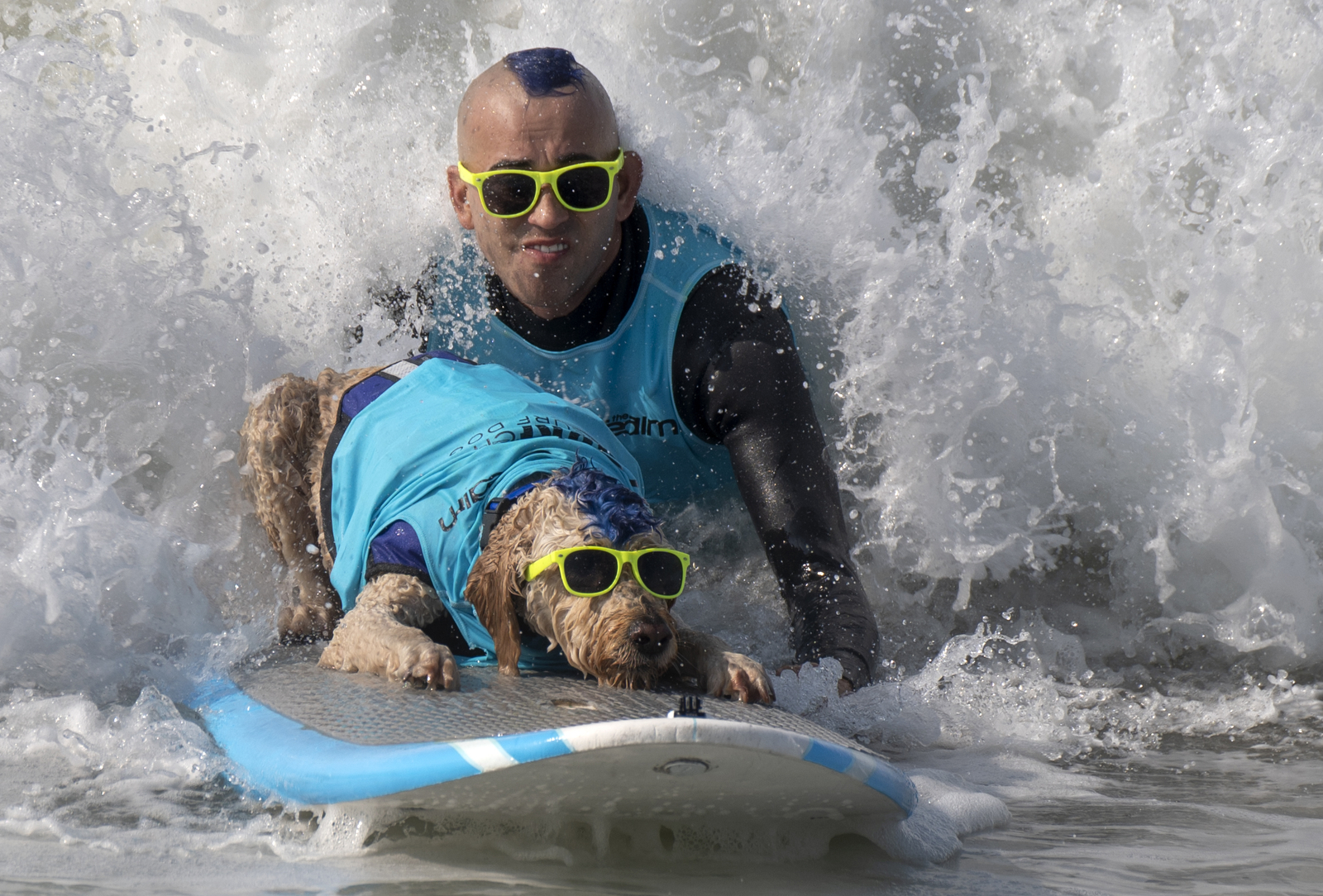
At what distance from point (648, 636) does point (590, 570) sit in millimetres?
202

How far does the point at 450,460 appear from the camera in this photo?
3578 mm

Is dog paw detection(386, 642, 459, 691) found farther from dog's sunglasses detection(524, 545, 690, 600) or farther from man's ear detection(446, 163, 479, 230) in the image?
man's ear detection(446, 163, 479, 230)

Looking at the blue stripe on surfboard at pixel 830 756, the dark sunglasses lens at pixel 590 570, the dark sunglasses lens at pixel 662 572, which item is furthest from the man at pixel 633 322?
the blue stripe on surfboard at pixel 830 756

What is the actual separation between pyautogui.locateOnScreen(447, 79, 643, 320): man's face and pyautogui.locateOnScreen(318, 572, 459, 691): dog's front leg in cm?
120

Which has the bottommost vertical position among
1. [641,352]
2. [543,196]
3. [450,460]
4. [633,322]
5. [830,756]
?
[830,756]

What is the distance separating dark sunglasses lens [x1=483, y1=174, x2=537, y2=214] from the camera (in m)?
4.03

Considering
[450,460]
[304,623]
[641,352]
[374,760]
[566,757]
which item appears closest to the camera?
[566,757]

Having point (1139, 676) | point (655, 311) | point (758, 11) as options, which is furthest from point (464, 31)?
point (1139, 676)

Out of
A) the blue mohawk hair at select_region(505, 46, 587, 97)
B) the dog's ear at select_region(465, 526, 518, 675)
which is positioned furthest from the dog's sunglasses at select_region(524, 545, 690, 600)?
the blue mohawk hair at select_region(505, 46, 587, 97)

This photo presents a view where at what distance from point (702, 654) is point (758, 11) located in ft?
15.6

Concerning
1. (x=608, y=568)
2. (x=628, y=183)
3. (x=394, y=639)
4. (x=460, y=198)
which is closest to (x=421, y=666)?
(x=394, y=639)

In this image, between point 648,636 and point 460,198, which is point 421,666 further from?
point 460,198

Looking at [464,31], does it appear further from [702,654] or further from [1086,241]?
[702,654]

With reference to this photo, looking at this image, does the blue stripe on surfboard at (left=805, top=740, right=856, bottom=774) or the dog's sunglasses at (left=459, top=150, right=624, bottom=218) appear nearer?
the blue stripe on surfboard at (left=805, top=740, right=856, bottom=774)
